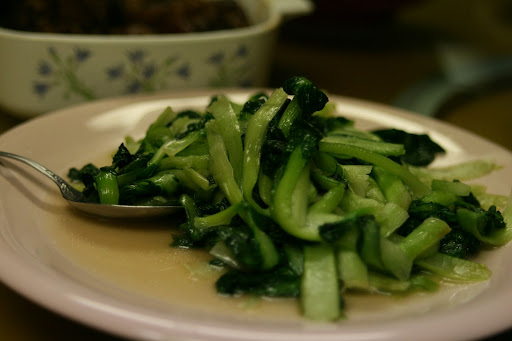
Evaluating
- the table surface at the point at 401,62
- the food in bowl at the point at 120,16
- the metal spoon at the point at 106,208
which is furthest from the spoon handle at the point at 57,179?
the food in bowl at the point at 120,16

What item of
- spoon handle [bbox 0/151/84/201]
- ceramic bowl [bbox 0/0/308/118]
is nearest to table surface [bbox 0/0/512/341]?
ceramic bowl [bbox 0/0/308/118]

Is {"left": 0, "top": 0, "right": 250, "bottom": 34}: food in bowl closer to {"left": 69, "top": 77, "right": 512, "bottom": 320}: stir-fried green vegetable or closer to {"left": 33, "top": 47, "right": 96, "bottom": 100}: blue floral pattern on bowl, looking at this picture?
{"left": 33, "top": 47, "right": 96, "bottom": 100}: blue floral pattern on bowl

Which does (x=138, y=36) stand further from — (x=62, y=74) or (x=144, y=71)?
(x=62, y=74)

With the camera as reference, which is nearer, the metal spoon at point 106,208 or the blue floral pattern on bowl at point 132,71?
the metal spoon at point 106,208

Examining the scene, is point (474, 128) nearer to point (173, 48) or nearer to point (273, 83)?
point (273, 83)

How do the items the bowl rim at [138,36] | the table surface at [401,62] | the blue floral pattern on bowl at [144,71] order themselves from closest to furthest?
the bowl rim at [138,36]
the blue floral pattern on bowl at [144,71]
the table surface at [401,62]

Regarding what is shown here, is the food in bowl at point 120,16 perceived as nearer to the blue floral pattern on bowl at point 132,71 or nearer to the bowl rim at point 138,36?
the bowl rim at point 138,36
